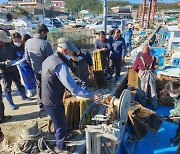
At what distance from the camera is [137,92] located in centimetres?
631

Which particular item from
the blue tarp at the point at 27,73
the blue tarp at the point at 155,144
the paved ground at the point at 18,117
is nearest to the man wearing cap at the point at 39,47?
the blue tarp at the point at 27,73

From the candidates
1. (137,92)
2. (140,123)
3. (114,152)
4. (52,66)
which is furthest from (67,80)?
(137,92)

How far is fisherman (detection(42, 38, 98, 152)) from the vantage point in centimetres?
276

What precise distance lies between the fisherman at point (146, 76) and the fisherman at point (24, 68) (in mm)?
2756

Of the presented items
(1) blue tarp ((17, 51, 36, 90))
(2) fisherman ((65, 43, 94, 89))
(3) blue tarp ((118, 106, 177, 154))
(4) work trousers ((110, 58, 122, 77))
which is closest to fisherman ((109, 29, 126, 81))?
(4) work trousers ((110, 58, 122, 77))

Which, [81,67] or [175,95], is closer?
[81,67]

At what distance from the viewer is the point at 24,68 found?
212 inches

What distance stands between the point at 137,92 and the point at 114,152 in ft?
10.7

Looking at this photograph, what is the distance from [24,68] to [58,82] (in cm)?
274

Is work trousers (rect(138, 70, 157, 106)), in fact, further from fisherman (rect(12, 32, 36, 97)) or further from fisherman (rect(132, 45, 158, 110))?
fisherman (rect(12, 32, 36, 97))

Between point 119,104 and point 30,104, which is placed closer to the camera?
point 119,104

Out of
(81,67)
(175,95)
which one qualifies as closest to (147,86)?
(175,95)

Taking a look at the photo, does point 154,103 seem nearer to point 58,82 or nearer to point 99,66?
point 99,66

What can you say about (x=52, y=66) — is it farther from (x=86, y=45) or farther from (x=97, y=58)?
(x=86, y=45)
